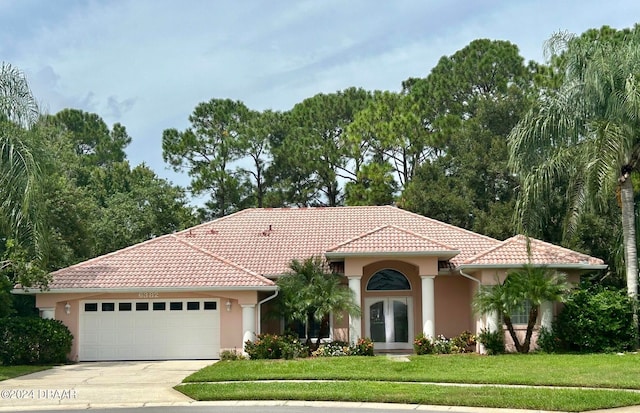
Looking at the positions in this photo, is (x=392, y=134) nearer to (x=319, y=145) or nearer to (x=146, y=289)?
(x=319, y=145)

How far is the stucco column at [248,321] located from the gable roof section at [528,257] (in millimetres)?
6958

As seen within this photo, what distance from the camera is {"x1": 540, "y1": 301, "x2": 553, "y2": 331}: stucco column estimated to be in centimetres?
2548

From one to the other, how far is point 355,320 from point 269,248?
18.0ft

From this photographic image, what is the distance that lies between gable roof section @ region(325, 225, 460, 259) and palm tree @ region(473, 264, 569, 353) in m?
1.86

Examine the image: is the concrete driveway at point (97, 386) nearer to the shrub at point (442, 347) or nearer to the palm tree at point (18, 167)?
the palm tree at point (18, 167)

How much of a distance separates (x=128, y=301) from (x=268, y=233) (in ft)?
23.5

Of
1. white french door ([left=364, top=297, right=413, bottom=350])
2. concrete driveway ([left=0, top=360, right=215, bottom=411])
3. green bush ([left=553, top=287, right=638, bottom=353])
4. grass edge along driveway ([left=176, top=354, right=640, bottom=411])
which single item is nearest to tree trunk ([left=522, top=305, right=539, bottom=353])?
grass edge along driveway ([left=176, top=354, right=640, bottom=411])

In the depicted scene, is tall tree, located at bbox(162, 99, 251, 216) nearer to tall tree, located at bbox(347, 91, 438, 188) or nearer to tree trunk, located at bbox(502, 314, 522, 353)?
tall tree, located at bbox(347, 91, 438, 188)

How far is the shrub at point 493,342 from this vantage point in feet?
81.5

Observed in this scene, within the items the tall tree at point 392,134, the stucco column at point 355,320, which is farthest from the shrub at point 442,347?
the tall tree at point 392,134

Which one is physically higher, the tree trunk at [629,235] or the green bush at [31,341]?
the tree trunk at [629,235]

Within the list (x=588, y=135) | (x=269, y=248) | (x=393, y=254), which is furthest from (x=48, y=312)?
(x=588, y=135)

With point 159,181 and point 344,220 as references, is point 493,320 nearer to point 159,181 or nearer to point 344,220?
Result: point 344,220

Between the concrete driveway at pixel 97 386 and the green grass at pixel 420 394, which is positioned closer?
the green grass at pixel 420 394
